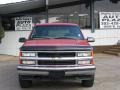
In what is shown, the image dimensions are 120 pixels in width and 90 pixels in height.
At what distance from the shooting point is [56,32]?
1144 cm

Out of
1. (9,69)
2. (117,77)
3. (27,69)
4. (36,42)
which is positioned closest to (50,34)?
(36,42)

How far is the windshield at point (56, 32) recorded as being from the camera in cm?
1120

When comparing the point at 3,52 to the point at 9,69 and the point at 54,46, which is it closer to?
the point at 9,69

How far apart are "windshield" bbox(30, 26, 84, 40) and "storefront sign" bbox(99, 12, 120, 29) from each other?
11.2 m

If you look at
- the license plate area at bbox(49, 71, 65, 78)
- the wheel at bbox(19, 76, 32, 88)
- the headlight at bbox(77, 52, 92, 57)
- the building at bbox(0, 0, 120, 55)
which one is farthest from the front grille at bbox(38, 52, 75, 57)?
the building at bbox(0, 0, 120, 55)

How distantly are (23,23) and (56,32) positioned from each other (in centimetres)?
1114

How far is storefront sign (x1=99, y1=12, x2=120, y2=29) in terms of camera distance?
2283 centimetres

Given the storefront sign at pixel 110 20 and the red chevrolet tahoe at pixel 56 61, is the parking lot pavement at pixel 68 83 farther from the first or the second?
the storefront sign at pixel 110 20

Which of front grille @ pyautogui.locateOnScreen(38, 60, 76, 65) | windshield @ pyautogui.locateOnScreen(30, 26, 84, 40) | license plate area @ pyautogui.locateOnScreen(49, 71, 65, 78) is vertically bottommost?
license plate area @ pyautogui.locateOnScreen(49, 71, 65, 78)

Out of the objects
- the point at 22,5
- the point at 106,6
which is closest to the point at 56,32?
the point at 22,5

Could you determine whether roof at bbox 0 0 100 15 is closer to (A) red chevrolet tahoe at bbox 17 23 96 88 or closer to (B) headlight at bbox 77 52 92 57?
(A) red chevrolet tahoe at bbox 17 23 96 88

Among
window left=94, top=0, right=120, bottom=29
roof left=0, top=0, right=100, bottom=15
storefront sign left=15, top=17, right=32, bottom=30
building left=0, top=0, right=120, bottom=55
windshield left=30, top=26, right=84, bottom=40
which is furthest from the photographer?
window left=94, top=0, right=120, bottom=29

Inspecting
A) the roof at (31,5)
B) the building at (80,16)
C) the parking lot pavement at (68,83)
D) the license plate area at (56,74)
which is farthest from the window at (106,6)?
the license plate area at (56,74)

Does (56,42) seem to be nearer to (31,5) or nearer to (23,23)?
(31,5)
